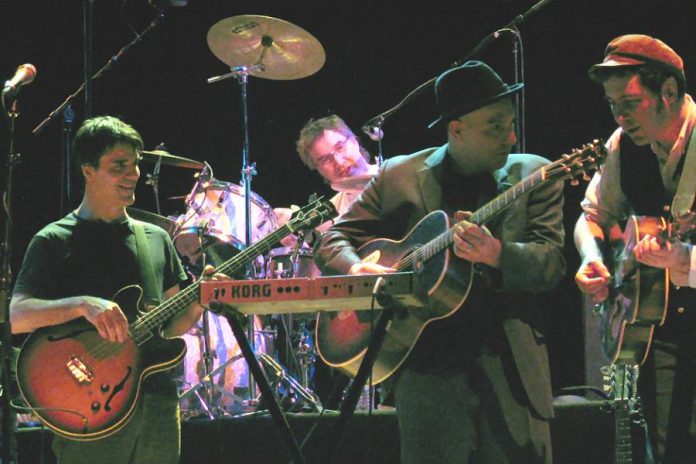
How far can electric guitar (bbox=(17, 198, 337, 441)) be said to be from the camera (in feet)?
13.6

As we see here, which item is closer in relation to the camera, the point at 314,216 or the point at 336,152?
the point at 314,216

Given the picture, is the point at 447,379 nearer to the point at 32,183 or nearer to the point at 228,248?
the point at 228,248

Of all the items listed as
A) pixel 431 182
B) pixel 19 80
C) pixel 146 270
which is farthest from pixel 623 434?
pixel 19 80

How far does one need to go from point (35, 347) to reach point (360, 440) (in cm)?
230

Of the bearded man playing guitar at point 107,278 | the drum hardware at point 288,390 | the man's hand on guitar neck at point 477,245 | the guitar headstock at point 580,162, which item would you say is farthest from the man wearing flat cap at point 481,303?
the drum hardware at point 288,390

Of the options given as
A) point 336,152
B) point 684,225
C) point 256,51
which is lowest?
point 684,225

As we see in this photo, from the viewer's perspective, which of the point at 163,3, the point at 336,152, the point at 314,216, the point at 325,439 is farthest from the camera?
the point at 336,152

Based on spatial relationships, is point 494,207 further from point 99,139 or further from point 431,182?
point 99,139

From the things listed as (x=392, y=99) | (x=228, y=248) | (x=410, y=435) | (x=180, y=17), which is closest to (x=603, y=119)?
(x=392, y=99)

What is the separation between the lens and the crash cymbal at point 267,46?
280 inches

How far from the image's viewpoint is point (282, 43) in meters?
7.37

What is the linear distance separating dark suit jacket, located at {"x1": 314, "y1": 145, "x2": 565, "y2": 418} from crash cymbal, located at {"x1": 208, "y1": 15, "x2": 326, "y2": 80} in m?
3.47

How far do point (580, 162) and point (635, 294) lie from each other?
1.95 feet

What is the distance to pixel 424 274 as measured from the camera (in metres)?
3.40
